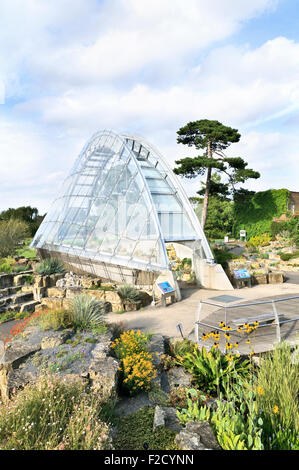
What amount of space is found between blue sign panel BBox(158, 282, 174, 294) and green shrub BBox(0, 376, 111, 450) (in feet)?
21.0

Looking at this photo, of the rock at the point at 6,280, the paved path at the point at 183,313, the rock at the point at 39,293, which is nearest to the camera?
the paved path at the point at 183,313

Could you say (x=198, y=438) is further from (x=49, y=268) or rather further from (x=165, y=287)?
(x=49, y=268)

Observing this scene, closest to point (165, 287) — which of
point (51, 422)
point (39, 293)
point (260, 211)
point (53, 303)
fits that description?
point (53, 303)

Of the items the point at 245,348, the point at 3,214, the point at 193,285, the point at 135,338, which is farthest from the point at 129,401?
the point at 3,214

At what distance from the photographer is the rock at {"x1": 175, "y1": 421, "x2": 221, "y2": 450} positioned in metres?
3.33

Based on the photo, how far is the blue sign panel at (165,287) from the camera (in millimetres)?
10789

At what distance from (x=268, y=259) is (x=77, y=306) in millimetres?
16044

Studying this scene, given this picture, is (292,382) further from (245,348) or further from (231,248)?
(231,248)

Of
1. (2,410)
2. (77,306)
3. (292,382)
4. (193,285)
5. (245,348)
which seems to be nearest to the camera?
(2,410)

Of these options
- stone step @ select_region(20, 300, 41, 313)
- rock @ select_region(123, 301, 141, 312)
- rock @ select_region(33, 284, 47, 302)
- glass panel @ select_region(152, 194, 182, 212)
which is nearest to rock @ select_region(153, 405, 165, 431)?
rock @ select_region(123, 301, 141, 312)

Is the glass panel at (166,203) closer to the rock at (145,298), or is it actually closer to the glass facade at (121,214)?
the glass facade at (121,214)

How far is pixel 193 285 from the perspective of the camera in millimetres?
13859

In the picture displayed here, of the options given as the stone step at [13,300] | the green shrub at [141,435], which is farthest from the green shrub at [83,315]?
the stone step at [13,300]

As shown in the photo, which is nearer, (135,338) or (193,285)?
(135,338)
